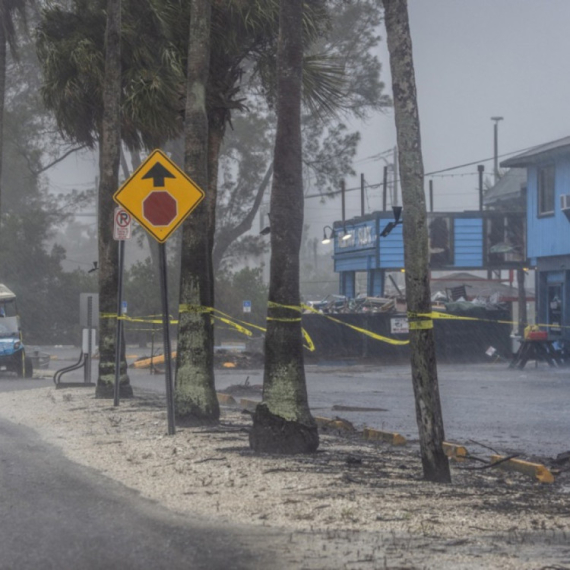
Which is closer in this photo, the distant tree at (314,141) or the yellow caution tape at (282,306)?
the yellow caution tape at (282,306)

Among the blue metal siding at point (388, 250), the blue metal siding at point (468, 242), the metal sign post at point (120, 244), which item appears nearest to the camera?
the metal sign post at point (120, 244)

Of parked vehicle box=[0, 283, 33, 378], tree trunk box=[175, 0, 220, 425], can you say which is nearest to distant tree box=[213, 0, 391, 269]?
parked vehicle box=[0, 283, 33, 378]

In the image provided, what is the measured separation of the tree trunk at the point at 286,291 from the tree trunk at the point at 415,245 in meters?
2.02

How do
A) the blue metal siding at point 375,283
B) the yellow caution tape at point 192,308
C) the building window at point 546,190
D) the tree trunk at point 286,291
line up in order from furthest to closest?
the blue metal siding at point 375,283 < the building window at point 546,190 < the yellow caution tape at point 192,308 < the tree trunk at point 286,291

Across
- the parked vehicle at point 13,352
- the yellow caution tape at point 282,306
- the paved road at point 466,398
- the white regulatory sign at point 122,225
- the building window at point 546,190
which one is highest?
the building window at point 546,190

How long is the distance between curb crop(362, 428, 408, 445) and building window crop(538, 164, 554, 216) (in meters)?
21.1

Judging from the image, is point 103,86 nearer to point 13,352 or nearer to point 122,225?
point 122,225

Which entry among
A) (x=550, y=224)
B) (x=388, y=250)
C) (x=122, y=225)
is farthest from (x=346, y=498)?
(x=388, y=250)

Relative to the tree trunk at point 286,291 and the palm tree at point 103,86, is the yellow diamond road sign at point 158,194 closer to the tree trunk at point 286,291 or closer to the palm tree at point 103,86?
the tree trunk at point 286,291

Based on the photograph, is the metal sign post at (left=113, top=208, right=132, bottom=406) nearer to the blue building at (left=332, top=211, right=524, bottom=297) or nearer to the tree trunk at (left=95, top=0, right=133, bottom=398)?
the tree trunk at (left=95, top=0, right=133, bottom=398)

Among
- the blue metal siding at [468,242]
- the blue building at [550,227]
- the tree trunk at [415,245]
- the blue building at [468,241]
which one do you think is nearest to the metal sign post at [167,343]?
the tree trunk at [415,245]

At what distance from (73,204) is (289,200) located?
4465 cm

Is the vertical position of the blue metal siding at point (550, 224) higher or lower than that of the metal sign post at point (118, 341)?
higher

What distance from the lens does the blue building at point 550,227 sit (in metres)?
31.8
